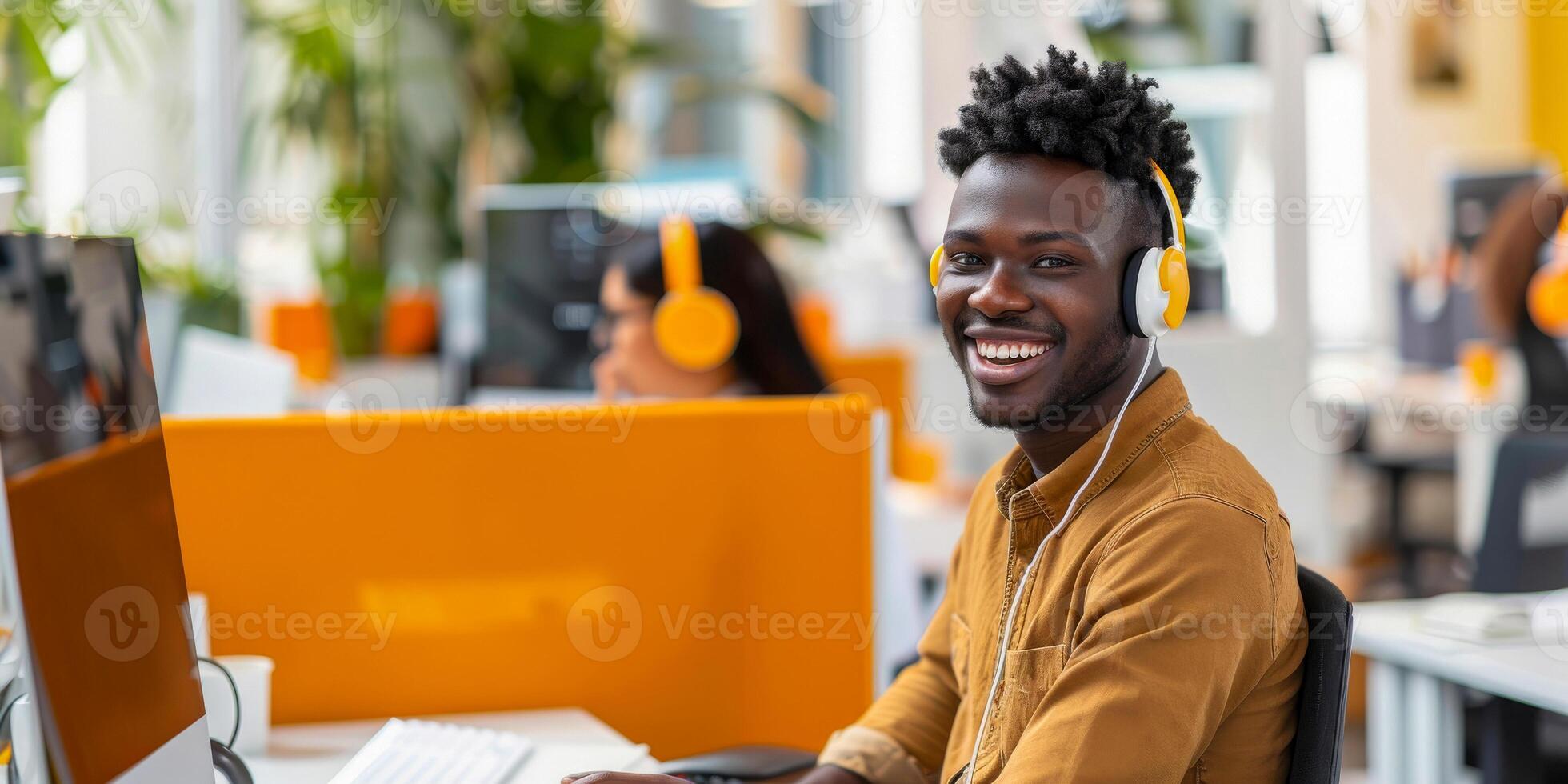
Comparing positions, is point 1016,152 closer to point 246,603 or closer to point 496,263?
point 246,603

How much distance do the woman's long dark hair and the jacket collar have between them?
125 centimetres

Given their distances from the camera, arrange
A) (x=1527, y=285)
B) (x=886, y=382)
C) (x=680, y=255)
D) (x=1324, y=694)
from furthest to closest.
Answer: (x=1527, y=285) < (x=886, y=382) < (x=680, y=255) < (x=1324, y=694)

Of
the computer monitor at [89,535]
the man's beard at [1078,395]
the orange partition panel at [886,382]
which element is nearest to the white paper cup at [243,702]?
the computer monitor at [89,535]

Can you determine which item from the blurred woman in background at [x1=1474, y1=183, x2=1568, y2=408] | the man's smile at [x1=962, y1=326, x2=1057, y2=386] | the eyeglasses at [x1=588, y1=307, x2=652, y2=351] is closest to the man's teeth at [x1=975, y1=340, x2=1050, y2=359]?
the man's smile at [x1=962, y1=326, x2=1057, y2=386]

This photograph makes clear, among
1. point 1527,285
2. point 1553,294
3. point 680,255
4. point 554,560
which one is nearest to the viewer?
point 554,560

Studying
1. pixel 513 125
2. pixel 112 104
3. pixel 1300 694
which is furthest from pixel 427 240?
pixel 1300 694

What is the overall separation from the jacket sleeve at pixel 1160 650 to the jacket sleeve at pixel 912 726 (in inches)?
13.0

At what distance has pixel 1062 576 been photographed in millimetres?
1003

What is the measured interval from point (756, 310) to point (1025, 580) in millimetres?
1356

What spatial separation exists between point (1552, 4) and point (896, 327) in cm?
473

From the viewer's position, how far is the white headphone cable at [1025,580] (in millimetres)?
1025

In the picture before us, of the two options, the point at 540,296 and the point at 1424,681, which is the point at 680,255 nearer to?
the point at 540,296

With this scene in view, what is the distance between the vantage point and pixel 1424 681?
166 centimetres

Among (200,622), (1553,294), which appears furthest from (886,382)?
(200,622)
